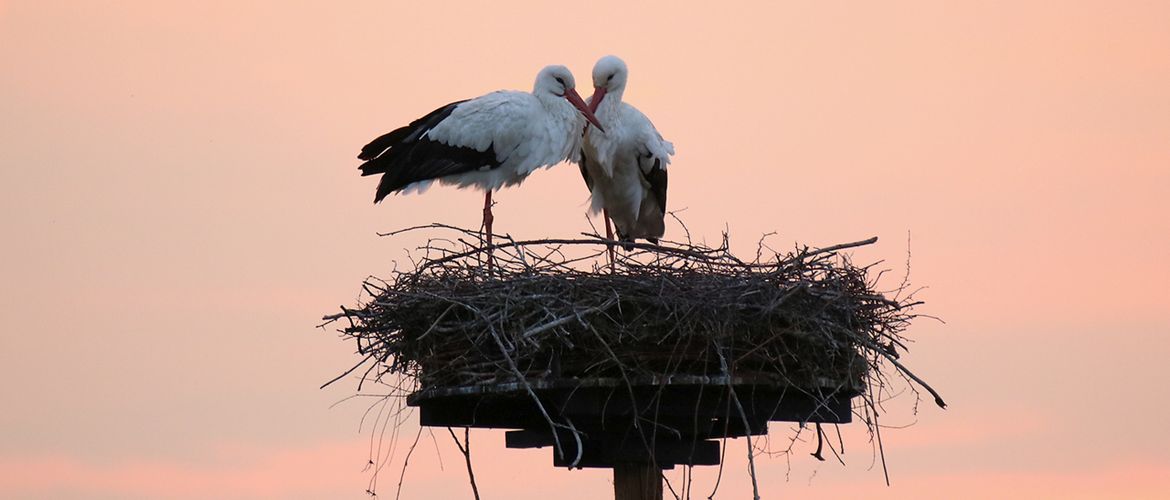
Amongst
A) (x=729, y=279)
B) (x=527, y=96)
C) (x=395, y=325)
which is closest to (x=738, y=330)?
(x=729, y=279)

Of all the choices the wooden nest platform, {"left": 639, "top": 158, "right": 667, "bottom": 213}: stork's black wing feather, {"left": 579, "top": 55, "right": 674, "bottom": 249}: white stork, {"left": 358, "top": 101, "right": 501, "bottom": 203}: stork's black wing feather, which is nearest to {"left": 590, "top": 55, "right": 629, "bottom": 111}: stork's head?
{"left": 579, "top": 55, "right": 674, "bottom": 249}: white stork

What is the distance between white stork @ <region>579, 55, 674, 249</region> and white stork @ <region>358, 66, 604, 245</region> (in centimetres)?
35

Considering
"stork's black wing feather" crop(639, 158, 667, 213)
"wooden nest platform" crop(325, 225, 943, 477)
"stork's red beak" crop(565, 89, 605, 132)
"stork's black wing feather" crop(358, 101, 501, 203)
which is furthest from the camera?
"stork's black wing feather" crop(639, 158, 667, 213)

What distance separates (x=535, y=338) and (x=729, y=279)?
0.80m

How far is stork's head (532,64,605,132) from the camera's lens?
877 cm

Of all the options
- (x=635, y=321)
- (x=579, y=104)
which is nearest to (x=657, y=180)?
(x=579, y=104)

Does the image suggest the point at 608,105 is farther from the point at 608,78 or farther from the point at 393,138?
the point at 393,138

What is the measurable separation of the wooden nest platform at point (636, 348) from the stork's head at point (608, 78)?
273cm

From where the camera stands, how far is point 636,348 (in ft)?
18.9

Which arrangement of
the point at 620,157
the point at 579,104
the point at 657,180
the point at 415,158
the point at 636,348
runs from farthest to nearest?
the point at 657,180 → the point at 620,157 → the point at 579,104 → the point at 415,158 → the point at 636,348

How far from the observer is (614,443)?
5914mm

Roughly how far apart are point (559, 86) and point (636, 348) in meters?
3.26

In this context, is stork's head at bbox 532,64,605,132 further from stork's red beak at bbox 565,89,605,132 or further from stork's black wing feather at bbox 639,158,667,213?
stork's black wing feather at bbox 639,158,667,213

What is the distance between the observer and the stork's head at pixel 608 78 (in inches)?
358
